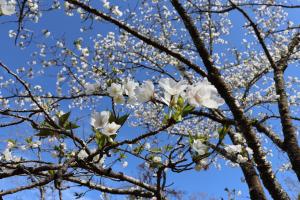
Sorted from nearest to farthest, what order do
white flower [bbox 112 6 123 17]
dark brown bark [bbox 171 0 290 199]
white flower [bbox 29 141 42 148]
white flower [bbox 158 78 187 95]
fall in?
white flower [bbox 158 78 187 95] < white flower [bbox 29 141 42 148] < dark brown bark [bbox 171 0 290 199] < white flower [bbox 112 6 123 17]

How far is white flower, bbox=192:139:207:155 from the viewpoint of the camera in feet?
4.97

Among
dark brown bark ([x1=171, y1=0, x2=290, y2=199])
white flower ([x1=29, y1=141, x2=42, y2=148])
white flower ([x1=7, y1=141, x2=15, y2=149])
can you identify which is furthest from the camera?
dark brown bark ([x1=171, y1=0, x2=290, y2=199])

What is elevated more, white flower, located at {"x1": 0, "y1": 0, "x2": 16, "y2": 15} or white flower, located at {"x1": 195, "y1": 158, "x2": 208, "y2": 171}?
white flower, located at {"x1": 0, "y1": 0, "x2": 16, "y2": 15}

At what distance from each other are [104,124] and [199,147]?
396mm

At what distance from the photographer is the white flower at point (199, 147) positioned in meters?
1.51

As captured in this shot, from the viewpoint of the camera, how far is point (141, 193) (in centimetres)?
193

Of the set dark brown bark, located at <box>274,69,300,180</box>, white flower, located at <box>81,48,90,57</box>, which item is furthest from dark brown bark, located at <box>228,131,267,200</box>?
white flower, located at <box>81,48,90,57</box>


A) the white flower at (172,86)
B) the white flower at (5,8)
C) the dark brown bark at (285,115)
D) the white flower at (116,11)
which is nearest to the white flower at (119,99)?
the white flower at (172,86)

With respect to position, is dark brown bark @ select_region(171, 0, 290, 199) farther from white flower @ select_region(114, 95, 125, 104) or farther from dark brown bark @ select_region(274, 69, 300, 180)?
white flower @ select_region(114, 95, 125, 104)

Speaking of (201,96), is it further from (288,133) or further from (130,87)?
(288,133)

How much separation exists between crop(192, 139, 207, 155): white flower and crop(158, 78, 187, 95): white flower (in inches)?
11.6

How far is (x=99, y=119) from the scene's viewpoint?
1.38m

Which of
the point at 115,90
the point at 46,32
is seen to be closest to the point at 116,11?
the point at 46,32

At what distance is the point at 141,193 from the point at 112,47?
645cm
